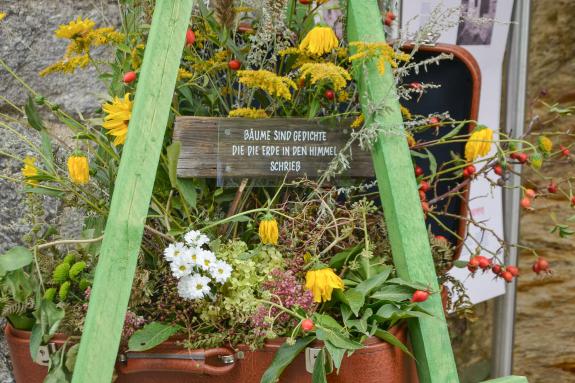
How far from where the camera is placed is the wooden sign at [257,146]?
4.33ft

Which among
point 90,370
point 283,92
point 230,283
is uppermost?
point 283,92

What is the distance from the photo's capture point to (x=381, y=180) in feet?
4.36

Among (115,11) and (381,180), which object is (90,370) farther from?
(115,11)

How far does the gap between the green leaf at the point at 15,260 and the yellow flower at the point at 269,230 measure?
1.16ft

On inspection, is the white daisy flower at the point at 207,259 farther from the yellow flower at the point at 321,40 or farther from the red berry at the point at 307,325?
the yellow flower at the point at 321,40

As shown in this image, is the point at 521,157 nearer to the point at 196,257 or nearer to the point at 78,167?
the point at 196,257

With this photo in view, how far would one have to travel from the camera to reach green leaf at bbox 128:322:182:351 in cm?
120

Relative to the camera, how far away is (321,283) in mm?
1225

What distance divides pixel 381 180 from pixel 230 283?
0.29 m

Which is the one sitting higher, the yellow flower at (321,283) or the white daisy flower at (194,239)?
the white daisy flower at (194,239)

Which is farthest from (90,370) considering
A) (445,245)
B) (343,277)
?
(445,245)

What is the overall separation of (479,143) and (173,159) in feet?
1.80

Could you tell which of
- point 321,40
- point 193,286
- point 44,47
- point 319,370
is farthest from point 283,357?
point 44,47

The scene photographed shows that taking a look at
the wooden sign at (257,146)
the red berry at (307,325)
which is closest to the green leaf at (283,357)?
the red berry at (307,325)
